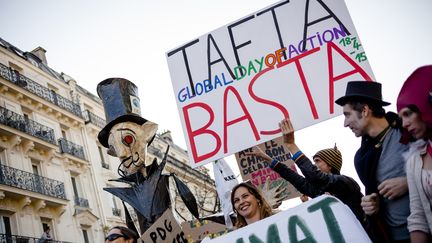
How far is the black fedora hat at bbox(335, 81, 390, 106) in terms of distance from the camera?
230cm

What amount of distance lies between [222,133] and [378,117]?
1336 mm

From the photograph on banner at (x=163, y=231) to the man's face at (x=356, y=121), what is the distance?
146 cm

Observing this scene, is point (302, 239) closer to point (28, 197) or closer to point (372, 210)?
point (372, 210)

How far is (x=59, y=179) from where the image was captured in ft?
72.0

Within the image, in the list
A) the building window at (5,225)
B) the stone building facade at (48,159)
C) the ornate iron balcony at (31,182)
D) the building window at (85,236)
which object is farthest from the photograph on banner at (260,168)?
the building window at (85,236)

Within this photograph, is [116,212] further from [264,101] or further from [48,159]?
[264,101]

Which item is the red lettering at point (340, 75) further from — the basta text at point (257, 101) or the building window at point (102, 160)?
the building window at point (102, 160)

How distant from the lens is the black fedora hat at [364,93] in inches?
90.4

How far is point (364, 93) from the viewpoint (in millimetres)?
2309

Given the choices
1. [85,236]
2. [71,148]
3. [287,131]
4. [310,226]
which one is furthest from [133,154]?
[71,148]

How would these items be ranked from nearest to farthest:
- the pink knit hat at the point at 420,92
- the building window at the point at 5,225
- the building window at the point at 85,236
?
1. the pink knit hat at the point at 420,92
2. the building window at the point at 5,225
3. the building window at the point at 85,236

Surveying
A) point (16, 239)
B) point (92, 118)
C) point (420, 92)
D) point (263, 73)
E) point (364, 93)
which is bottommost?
point (420, 92)

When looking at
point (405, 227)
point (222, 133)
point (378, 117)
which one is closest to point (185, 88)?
point (222, 133)

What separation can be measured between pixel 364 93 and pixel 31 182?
1960cm
